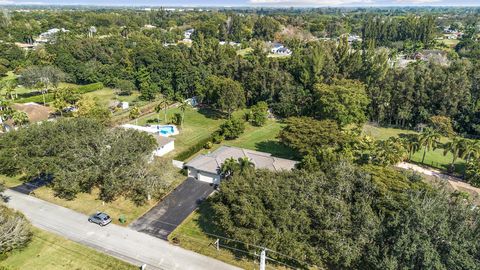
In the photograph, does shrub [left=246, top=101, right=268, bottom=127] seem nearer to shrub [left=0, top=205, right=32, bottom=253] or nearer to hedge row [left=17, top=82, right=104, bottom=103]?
hedge row [left=17, top=82, right=104, bottom=103]

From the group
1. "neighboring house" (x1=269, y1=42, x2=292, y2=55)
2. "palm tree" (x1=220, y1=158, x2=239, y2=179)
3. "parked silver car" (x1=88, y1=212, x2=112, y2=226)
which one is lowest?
"parked silver car" (x1=88, y1=212, x2=112, y2=226)

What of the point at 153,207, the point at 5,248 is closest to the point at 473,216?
the point at 153,207

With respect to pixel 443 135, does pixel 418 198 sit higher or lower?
higher

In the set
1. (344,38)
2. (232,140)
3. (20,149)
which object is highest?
(344,38)

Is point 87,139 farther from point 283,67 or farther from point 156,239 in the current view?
point 283,67

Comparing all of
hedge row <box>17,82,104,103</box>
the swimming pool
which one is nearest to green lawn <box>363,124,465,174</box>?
the swimming pool

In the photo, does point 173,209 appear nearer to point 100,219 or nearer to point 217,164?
point 100,219

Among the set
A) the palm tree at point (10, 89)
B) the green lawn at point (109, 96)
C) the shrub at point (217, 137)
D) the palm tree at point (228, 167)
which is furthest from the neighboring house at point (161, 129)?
the palm tree at point (10, 89)
